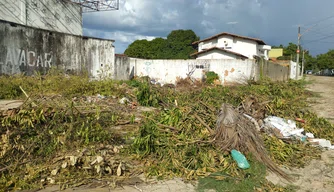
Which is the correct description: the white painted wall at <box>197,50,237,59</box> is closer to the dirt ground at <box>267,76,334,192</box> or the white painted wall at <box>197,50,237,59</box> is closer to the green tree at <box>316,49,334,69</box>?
the dirt ground at <box>267,76,334,192</box>

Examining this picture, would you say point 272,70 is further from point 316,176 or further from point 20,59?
point 316,176

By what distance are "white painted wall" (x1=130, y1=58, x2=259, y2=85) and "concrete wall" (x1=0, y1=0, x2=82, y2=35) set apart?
510cm

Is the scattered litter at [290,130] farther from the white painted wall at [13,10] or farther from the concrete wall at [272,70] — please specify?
the white painted wall at [13,10]

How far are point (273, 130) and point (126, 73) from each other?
15.1 metres

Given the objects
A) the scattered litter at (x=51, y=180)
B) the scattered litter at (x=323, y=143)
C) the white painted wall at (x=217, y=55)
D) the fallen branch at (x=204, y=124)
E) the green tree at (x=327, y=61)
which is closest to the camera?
the scattered litter at (x=51, y=180)

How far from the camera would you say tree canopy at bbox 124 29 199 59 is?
42.2 m

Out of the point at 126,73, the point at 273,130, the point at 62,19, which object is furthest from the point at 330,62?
the point at 273,130

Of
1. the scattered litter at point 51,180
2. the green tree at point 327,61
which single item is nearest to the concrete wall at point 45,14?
the scattered litter at point 51,180

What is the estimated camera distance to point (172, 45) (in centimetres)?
4469

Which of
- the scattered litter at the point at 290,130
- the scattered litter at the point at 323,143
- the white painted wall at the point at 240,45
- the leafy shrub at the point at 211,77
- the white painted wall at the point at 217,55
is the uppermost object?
the white painted wall at the point at 240,45

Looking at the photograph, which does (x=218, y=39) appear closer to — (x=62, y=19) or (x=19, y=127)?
(x=62, y=19)

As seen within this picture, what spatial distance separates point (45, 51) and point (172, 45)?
112 ft

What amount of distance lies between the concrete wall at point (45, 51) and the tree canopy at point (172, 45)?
84.6 ft

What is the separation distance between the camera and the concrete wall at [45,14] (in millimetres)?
14012
